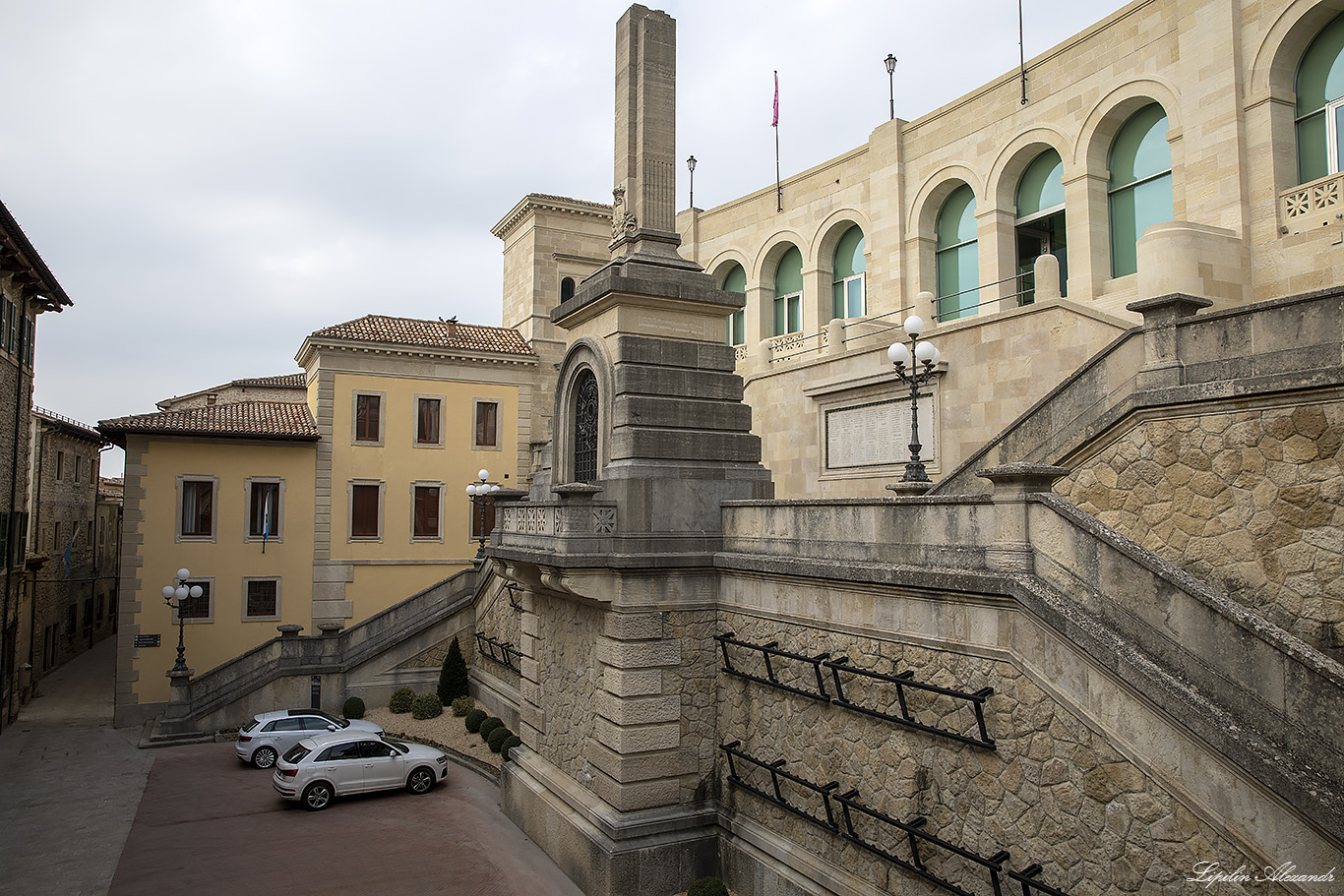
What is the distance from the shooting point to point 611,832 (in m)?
12.2

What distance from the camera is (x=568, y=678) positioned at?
567 inches

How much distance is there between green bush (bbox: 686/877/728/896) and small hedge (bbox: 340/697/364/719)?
594 inches

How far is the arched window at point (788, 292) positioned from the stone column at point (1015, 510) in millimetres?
22752

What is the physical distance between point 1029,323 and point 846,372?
4.49 m

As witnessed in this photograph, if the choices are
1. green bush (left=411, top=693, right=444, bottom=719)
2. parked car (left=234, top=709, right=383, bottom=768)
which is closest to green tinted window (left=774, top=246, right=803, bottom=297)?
green bush (left=411, top=693, right=444, bottom=719)

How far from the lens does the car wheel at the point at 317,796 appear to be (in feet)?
57.5

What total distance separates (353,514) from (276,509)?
2455 mm

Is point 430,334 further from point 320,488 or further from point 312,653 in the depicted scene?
point 312,653

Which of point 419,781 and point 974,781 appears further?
point 419,781

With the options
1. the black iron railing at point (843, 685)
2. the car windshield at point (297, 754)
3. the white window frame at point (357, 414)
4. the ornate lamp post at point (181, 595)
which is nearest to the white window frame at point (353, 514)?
the white window frame at point (357, 414)

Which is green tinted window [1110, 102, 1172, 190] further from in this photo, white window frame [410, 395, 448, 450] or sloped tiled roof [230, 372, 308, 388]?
sloped tiled roof [230, 372, 308, 388]

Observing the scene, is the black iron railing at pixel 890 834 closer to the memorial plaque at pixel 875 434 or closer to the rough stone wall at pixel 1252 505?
the rough stone wall at pixel 1252 505

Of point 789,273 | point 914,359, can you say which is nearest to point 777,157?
point 789,273

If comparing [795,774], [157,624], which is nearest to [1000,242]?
[795,774]
